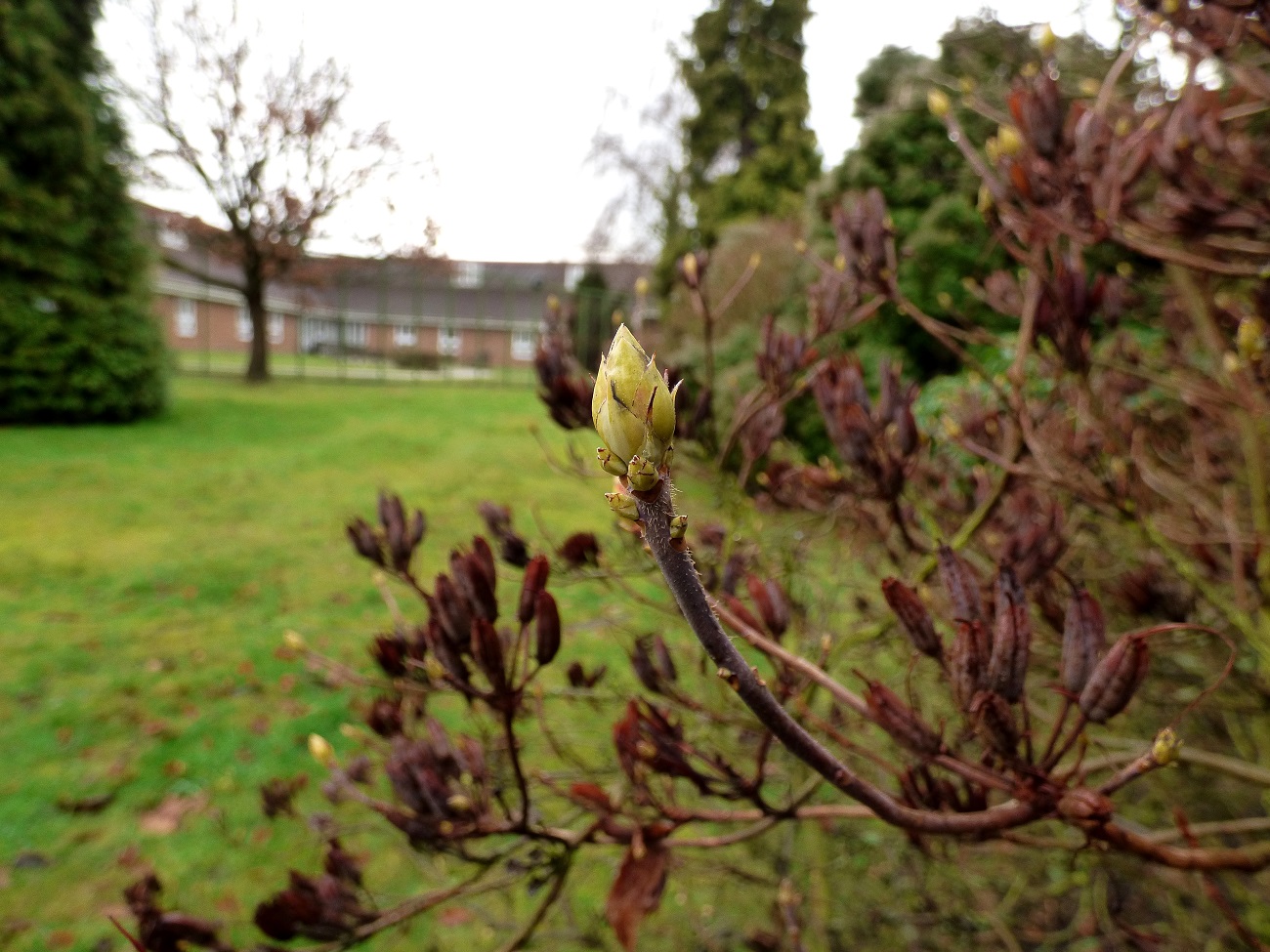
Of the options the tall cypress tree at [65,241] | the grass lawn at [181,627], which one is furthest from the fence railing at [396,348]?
the grass lawn at [181,627]

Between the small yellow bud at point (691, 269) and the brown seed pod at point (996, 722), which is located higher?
the small yellow bud at point (691, 269)

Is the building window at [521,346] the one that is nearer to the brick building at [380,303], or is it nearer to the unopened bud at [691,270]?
the brick building at [380,303]

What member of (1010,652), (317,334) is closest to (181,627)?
(1010,652)

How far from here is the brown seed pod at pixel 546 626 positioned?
0.89m

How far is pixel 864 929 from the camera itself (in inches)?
118

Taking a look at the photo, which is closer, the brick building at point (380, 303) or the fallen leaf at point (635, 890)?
the fallen leaf at point (635, 890)

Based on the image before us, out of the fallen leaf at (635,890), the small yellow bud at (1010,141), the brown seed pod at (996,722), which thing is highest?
the small yellow bud at (1010,141)

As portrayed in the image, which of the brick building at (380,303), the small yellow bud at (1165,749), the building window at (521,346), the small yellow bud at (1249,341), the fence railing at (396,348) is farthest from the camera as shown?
the building window at (521,346)

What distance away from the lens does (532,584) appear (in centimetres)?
88

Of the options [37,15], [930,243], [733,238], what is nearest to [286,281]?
[37,15]

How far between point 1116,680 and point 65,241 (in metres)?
13.5

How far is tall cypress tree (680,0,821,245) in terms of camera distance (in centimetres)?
1559

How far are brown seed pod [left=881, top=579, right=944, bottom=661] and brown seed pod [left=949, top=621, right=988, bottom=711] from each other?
6 centimetres

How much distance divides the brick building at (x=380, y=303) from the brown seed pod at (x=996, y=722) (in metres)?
16.2
